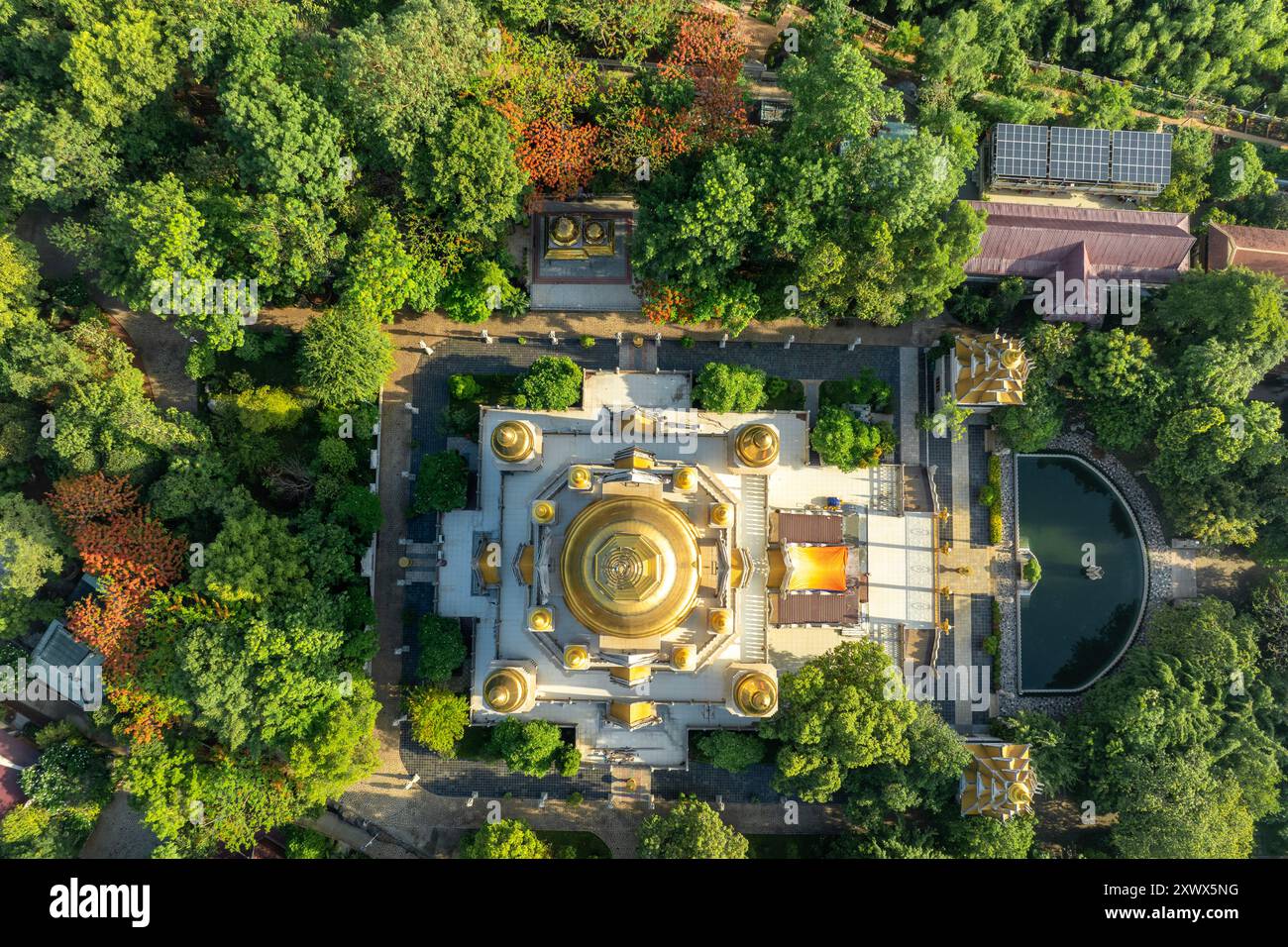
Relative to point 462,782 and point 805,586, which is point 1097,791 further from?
point 462,782

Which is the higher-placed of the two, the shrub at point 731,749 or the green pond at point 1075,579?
the green pond at point 1075,579

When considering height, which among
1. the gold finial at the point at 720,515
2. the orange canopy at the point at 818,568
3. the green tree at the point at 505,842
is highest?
the gold finial at the point at 720,515

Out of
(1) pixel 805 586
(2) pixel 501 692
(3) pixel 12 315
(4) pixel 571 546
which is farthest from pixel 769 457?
(3) pixel 12 315

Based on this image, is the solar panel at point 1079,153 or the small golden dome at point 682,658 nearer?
the small golden dome at point 682,658

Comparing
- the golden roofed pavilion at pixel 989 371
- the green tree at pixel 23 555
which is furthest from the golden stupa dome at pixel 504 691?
the golden roofed pavilion at pixel 989 371

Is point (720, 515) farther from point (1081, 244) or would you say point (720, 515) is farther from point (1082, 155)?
point (1082, 155)

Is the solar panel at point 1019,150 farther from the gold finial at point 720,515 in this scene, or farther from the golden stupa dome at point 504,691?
the golden stupa dome at point 504,691

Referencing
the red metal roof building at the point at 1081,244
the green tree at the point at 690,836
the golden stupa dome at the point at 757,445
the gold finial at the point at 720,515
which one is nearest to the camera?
the gold finial at the point at 720,515

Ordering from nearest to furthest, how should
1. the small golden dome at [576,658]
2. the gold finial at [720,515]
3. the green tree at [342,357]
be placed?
the small golden dome at [576,658]
the gold finial at [720,515]
the green tree at [342,357]
